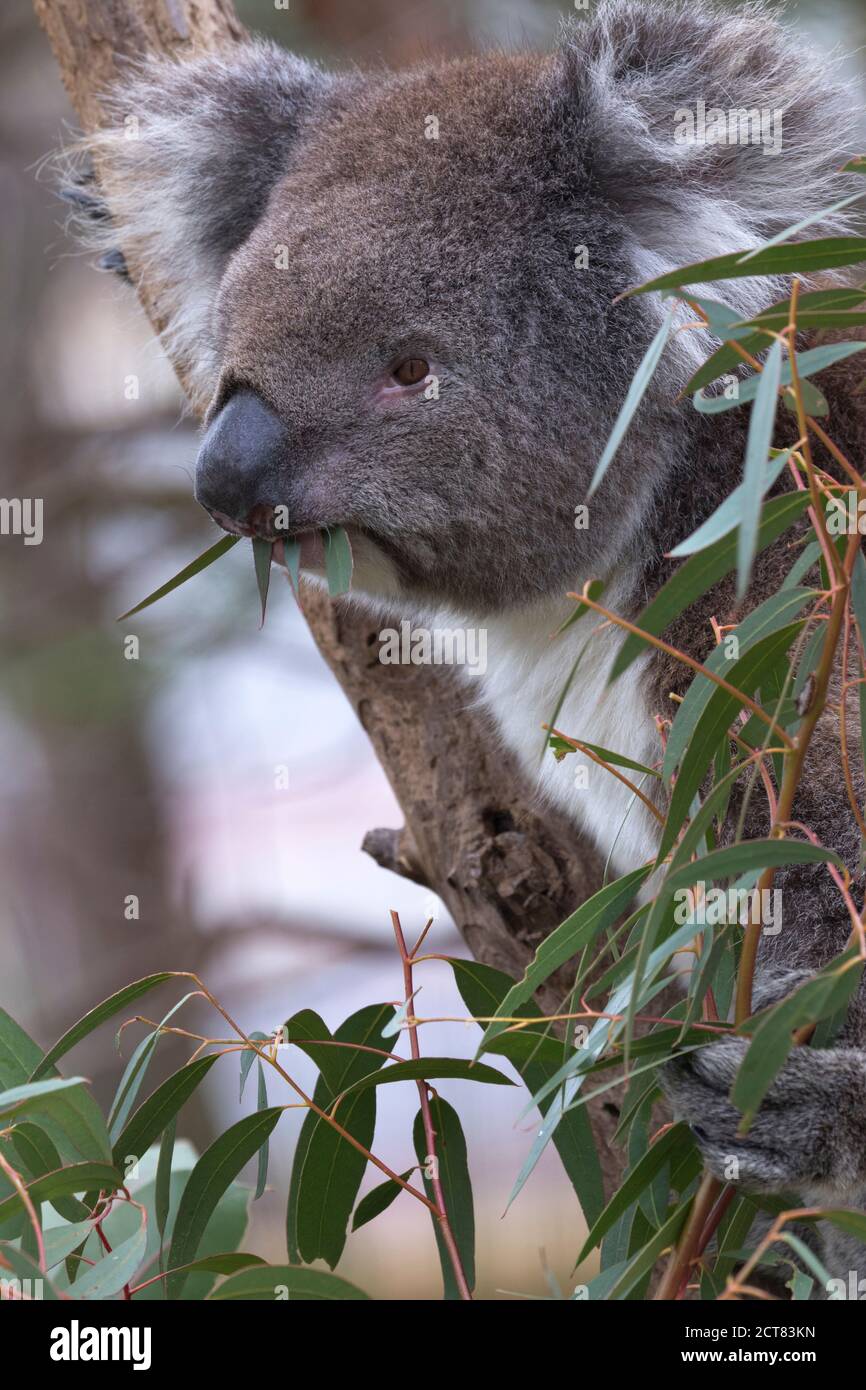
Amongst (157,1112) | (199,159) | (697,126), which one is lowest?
(157,1112)

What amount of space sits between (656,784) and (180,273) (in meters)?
1.14

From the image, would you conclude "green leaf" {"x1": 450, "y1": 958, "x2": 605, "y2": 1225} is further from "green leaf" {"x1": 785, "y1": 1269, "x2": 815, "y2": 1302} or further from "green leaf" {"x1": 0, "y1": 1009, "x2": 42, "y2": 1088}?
"green leaf" {"x1": 0, "y1": 1009, "x2": 42, "y2": 1088}

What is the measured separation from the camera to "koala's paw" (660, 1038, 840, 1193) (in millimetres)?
Result: 1253

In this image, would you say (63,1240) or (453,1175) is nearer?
(63,1240)

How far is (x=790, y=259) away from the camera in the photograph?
1.10 m

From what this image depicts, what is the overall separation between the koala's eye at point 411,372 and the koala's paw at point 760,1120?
88 cm

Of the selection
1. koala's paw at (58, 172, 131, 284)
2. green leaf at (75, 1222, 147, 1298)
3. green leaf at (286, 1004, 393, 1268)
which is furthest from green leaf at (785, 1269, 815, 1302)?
koala's paw at (58, 172, 131, 284)

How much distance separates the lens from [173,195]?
7.27ft

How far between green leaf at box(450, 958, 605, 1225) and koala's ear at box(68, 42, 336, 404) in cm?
106

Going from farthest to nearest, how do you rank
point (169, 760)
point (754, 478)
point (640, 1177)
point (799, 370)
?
1. point (169, 760)
2. point (640, 1177)
3. point (799, 370)
4. point (754, 478)

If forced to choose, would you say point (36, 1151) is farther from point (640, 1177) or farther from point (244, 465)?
point (244, 465)

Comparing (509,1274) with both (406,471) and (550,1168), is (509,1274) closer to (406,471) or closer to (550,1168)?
(550,1168)

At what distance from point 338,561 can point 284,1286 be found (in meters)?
0.82

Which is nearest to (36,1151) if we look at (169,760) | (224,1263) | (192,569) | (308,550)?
(224,1263)
